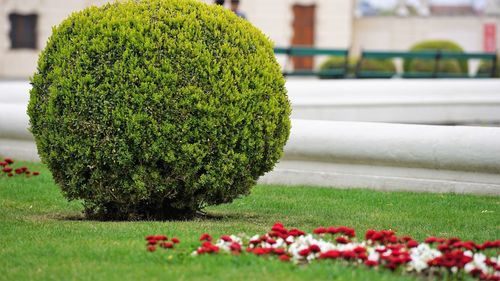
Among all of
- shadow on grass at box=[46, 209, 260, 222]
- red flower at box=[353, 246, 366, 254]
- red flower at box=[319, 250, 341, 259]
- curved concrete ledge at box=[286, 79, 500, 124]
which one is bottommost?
shadow on grass at box=[46, 209, 260, 222]

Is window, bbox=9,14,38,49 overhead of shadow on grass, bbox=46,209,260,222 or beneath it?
overhead

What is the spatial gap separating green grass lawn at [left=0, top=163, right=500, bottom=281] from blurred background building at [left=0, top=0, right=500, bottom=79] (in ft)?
83.2

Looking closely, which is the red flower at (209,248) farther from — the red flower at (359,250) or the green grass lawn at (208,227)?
the red flower at (359,250)

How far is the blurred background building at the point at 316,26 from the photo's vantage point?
36562mm

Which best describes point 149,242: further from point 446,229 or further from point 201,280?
point 446,229

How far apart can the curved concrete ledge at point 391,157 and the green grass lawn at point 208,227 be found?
0.29 meters

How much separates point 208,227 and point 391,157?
3.28 metres

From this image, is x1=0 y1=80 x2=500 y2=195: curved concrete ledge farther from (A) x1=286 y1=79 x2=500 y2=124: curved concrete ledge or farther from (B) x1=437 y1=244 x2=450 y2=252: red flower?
(A) x1=286 y1=79 x2=500 y2=124: curved concrete ledge

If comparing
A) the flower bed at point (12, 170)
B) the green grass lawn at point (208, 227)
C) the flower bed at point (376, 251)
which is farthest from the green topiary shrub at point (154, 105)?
the flower bed at point (12, 170)

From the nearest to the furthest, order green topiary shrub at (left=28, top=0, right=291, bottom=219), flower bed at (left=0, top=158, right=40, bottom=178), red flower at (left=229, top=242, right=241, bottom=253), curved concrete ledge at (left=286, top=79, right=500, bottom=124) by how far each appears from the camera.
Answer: red flower at (left=229, top=242, right=241, bottom=253)
green topiary shrub at (left=28, top=0, right=291, bottom=219)
flower bed at (left=0, top=158, right=40, bottom=178)
curved concrete ledge at (left=286, top=79, right=500, bottom=124)

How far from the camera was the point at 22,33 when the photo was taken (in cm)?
3700

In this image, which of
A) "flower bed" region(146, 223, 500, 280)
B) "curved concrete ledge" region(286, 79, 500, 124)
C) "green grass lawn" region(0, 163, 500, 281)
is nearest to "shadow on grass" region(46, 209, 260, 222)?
"green grass lawn" region(0, 163, 500, 281)

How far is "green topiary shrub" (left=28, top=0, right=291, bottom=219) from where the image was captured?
24.6ft

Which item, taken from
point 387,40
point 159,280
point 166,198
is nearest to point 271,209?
point 166,198
